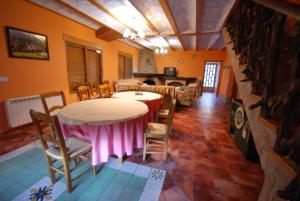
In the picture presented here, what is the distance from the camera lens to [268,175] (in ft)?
2.88

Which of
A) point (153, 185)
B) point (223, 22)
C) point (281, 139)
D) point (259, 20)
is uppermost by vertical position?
point (223, 22)

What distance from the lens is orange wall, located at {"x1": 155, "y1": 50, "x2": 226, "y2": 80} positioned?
24.4ft

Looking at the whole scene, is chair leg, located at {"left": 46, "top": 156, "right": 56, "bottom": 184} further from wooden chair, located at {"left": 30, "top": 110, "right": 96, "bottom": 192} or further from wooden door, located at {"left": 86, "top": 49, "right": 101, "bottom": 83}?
wooden door, located at {"left": 86, "top": 49, "right": 101, "bottom": 83}

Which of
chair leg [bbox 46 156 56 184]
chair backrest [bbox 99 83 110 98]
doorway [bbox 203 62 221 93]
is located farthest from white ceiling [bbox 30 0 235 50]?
doorway [bbox 203 62 221 93]

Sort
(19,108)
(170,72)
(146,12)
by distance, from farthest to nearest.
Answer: (170,72)
(146,12)
(19,108)

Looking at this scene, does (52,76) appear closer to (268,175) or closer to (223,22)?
(268,175)

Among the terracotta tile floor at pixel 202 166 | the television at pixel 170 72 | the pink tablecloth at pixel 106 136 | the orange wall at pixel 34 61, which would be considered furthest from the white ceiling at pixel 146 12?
the television at pixel 170 72

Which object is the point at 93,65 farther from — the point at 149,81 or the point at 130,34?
the point at 149,81

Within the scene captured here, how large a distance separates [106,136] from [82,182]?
2.03 ft

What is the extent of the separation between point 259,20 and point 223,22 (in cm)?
260

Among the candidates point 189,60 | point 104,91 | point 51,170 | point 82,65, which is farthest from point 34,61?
point 189,60

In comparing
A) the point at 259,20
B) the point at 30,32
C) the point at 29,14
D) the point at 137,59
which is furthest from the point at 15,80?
the point at 137,59

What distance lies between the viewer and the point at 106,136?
4.93ft

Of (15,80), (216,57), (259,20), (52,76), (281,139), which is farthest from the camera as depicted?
(216,57)
